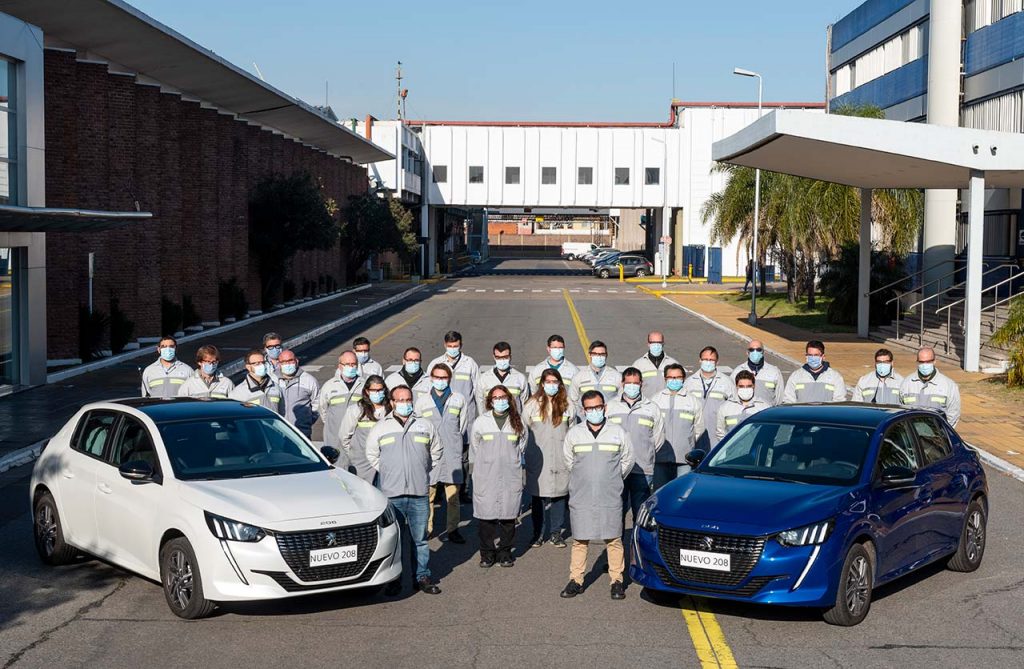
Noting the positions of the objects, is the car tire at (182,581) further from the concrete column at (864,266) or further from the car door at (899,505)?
the concrete column at (864,266)

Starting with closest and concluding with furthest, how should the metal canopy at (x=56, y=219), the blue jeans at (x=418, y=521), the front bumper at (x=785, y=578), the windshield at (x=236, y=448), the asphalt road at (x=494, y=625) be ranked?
the asphalt road at (x=494, y=625)
the front bumper at (x=785, y=578)
the windshield at (x=236, y=448)
the blue jeans at (x=418, y=521)
the metal canopy at (x=56, y=219)

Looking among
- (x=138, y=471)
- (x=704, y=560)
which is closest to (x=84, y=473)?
(x=138, y=471)

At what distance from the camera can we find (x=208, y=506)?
30.6 feet

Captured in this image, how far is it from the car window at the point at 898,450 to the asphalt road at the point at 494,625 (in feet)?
3.61

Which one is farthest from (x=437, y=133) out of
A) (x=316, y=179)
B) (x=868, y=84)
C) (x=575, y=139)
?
(x=868, y=84)

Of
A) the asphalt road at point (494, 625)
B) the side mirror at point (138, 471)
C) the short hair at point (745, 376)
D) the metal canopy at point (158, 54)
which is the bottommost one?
the asphalt road at point (494, 625)

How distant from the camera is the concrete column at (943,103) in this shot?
4019cm

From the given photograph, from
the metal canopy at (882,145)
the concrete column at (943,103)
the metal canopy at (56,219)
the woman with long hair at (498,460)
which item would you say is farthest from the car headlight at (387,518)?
the concrete column at (943,103)

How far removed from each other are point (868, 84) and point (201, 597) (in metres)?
48.5

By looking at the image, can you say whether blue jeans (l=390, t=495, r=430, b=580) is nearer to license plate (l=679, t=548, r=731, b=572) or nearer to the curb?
license plate (l=679, t=548, r=731, b=572)

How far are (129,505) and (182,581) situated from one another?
1018mm

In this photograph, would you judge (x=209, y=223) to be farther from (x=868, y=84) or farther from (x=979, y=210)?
(x=868, y=84)

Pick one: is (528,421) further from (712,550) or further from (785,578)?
(785,578)

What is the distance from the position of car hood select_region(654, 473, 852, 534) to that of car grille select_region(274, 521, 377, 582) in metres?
2.22
